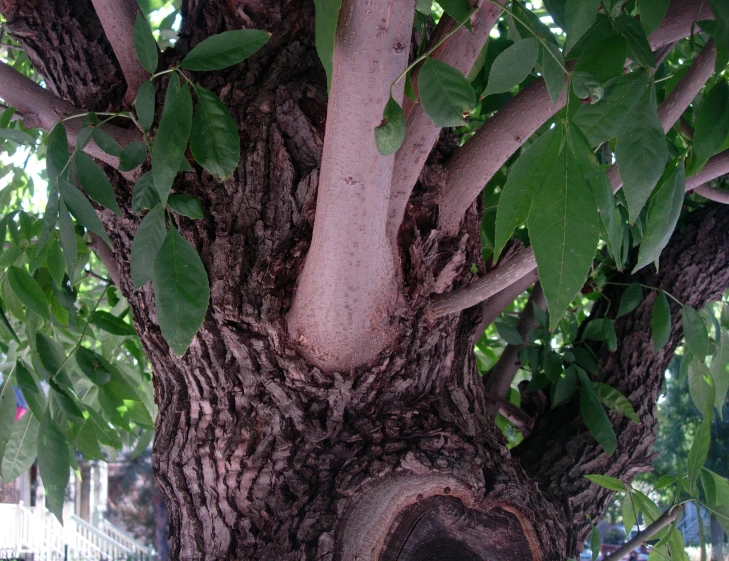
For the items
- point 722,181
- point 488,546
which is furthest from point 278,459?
point 722,181

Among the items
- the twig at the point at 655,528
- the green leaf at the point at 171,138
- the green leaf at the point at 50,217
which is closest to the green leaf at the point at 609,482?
the twig at the point at 655,528

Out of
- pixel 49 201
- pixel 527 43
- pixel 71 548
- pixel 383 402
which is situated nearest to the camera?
pixel 527 43

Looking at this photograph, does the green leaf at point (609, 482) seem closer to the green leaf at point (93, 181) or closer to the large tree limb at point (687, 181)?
the large tree limb at point (687, 181)

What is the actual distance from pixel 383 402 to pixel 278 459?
0.20 metres

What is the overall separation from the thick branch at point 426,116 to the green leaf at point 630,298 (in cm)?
76

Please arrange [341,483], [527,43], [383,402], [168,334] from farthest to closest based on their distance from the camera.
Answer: [383,402]
[341,483]
[168,334]
[527,43]

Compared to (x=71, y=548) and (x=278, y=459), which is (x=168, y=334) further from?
(x=71, y=548)

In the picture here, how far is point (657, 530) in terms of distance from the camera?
1.02 m

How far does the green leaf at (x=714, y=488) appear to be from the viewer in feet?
3.50

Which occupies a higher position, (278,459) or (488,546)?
(278,459)

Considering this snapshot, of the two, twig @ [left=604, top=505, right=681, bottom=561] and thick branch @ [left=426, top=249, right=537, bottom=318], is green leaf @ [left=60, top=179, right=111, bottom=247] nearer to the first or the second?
thick branch @ [left=426, top=249, right=537, bottom=318]

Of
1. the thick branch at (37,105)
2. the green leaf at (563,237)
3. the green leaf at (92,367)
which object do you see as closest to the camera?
the green leaf at (563,237)

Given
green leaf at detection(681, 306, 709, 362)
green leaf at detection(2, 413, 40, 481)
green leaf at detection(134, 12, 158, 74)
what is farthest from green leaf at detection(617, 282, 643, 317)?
green leaf at detection(2, 413, 40, 481)

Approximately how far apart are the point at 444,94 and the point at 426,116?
0.89ft
